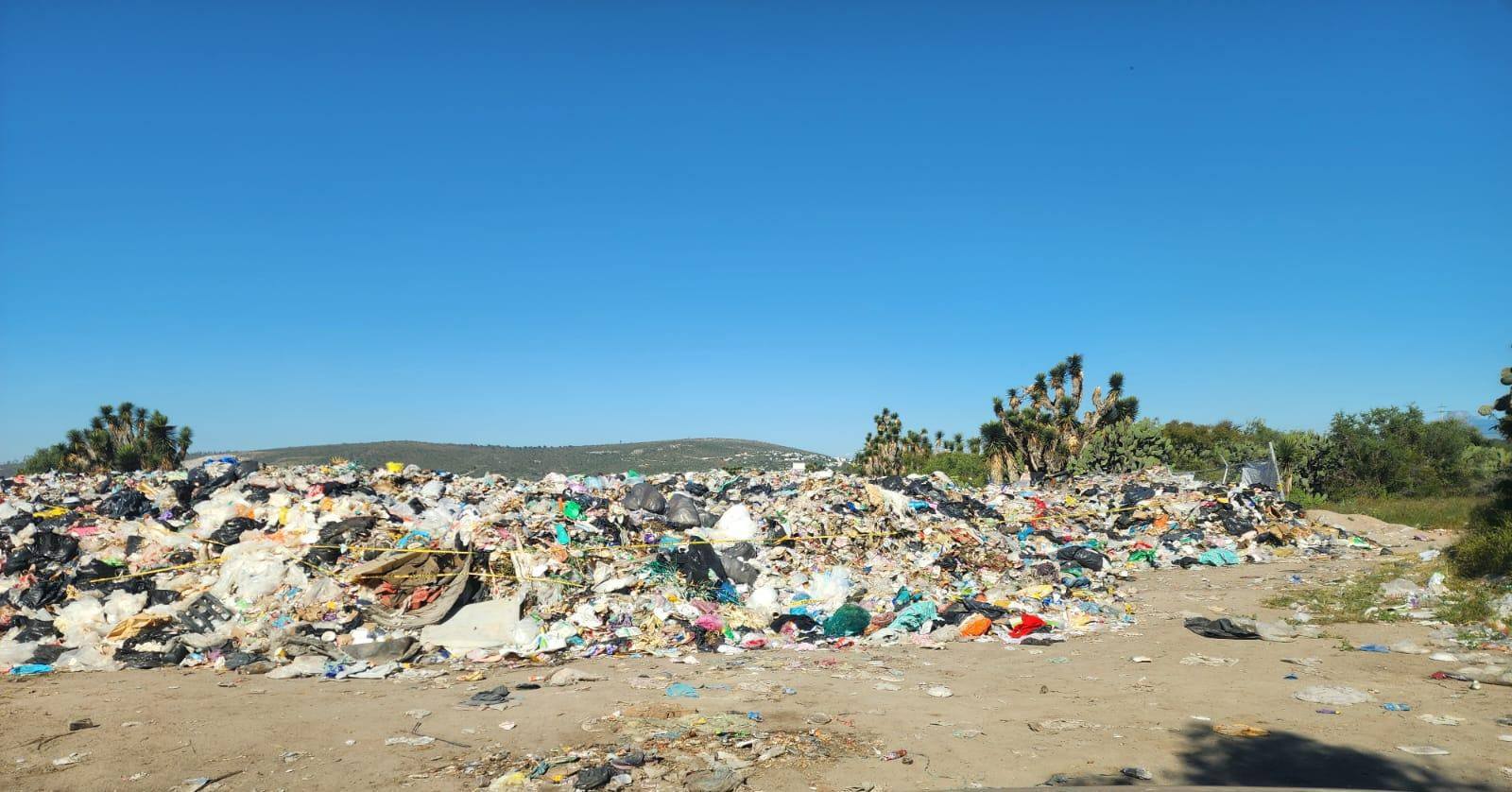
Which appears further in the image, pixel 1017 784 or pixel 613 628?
pixel 613 628

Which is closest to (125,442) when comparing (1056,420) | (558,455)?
(558,455)

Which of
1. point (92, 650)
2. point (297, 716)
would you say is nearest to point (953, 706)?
point (297, 716)

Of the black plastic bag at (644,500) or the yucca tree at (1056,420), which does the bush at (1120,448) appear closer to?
the yucca tree at (1056,420)

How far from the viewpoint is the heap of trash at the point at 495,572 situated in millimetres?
7594

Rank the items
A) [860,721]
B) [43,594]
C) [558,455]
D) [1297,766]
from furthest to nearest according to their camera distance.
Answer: [558,455]
[43,594]
[860,721]
[1297,766]

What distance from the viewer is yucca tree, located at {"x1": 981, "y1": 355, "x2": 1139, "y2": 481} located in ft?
86.4

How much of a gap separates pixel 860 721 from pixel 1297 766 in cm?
244

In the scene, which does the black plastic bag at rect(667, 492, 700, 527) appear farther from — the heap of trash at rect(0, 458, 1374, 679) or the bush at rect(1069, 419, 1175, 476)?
the bush at rect(1069, 419, 1175, 476)

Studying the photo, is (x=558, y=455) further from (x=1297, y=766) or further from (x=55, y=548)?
(x=1297, y=766)

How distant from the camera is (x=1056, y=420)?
2711 cm

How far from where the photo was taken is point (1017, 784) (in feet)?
13.3

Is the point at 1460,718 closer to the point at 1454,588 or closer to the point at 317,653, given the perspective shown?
the point at 1454,588

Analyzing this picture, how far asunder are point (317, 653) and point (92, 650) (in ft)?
6.66

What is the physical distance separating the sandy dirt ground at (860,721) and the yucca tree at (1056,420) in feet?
64.2
